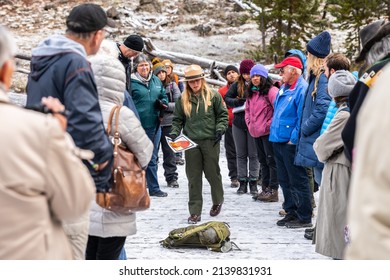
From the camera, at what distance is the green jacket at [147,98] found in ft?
36.8

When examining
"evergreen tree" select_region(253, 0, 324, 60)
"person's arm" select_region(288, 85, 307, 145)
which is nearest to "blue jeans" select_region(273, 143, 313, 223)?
"person's arm" select_region(288, 85, 307, 145)

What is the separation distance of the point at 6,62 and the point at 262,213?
24.2 ft

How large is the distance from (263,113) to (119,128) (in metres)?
5.30

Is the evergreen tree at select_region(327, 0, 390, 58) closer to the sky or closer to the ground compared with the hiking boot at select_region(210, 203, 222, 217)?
closer to the ground

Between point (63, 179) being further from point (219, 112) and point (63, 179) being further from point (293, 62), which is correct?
point (219, 112)

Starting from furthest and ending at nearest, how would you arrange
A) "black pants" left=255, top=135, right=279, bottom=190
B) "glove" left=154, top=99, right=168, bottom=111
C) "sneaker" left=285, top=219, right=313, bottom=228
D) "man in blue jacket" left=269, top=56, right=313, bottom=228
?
1. "glove" left=154, top=99, right=168, bottom=111
2. "black pants" left=255, top=135, right=279, bottom=190
3. "sneaker" left=285, top=219, right=313, bottom=228
4. "man in blue jacket" left=269, top=56, right=313, bottom=228

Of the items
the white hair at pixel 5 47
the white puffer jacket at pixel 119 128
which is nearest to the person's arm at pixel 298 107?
the white puffer jacket at pixel 119 128

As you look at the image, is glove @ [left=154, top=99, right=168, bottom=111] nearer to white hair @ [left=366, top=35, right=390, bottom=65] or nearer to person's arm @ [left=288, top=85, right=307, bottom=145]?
person's arm @ [left=288, top=85, right=307, bottom=145]

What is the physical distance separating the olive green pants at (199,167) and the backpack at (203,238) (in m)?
1.36

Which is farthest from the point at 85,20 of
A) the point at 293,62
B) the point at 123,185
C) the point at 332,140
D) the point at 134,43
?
the point at 293,62

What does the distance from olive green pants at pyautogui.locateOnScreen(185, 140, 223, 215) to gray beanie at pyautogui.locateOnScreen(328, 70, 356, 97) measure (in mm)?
3027

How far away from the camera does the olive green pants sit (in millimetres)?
9766

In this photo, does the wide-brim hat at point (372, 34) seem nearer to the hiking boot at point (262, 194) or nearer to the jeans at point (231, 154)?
the hiking boot at point (262, 194)

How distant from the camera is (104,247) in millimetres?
5832
